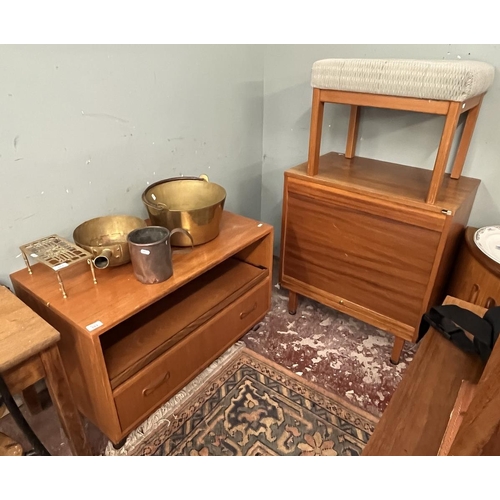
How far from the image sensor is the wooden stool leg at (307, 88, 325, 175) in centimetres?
128

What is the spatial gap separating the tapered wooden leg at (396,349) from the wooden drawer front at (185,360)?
20.5 inches

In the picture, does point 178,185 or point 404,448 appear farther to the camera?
point 178,185

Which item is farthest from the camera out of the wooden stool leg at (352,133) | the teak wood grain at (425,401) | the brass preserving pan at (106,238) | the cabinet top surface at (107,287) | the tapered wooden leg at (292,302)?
the tapered wooden leg at (292,302)

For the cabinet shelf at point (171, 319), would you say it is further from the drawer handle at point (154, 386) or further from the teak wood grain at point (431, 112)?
the teak wood grain at point (431, 112)

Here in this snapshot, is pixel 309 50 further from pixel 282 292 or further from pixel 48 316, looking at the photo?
pixel 48 316

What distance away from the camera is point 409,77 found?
105 cm

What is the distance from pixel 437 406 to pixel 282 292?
1097 mm

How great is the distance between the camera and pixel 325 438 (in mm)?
1160

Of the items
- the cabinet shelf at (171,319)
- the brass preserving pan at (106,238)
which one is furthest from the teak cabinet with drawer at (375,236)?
A: the brass preserving pan at (106,238)

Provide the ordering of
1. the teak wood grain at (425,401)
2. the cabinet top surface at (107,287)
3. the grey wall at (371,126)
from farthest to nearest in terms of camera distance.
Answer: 1. the grey wall at (371,126)
2. the cabinet top surface at (107,287)
3. the teak wood grain at (425,401)

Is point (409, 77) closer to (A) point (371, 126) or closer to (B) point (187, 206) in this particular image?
(A) point (371, 126)

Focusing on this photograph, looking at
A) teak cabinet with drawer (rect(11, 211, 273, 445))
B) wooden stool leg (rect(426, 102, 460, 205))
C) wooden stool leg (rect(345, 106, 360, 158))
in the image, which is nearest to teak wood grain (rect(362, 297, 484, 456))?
wooden stool leg (rect(426, 102, 460, 205))

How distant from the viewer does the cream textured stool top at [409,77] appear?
99cm
